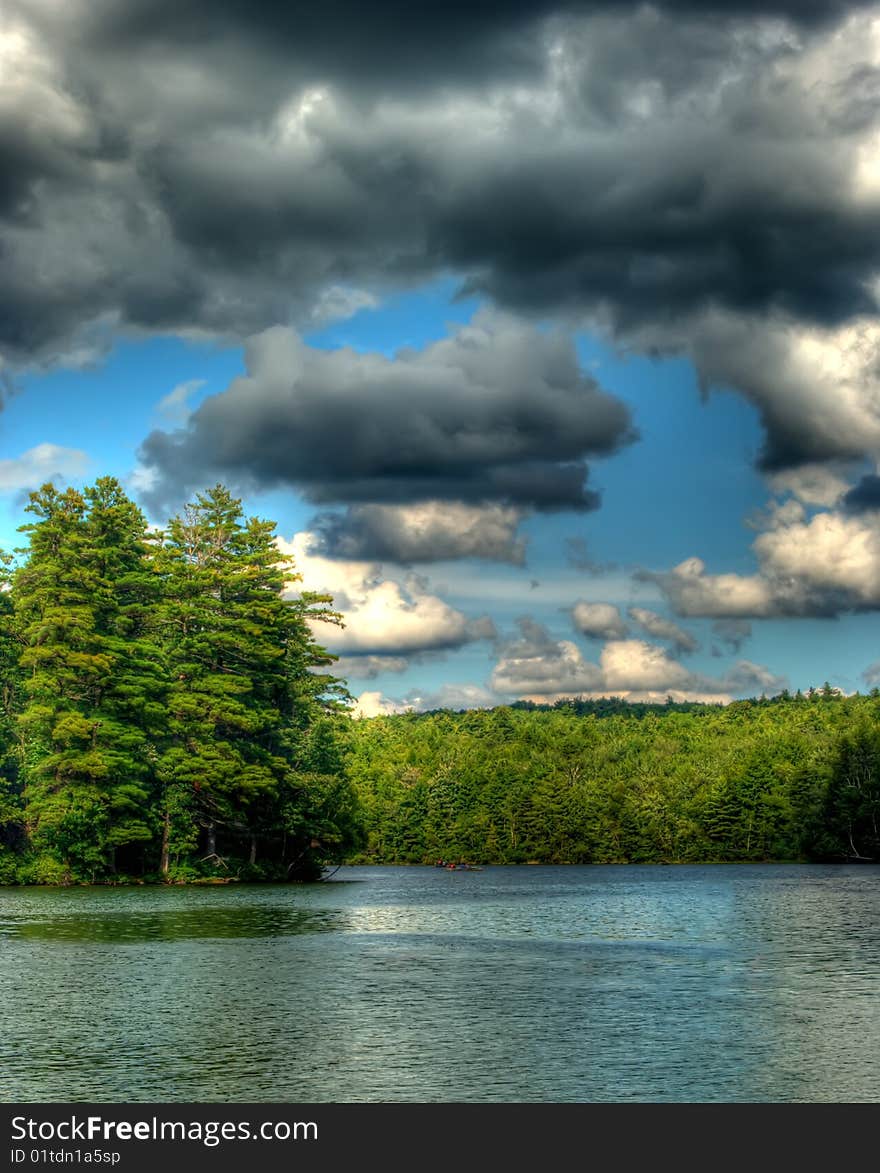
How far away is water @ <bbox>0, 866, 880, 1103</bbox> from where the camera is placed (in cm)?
2306

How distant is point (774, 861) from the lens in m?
156

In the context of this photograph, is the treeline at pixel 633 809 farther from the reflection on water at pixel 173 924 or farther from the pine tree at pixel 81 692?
the reflection on water at pixel 173 924

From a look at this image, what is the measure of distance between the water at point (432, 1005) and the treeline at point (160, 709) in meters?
16.9

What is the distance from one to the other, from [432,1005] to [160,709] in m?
55.5

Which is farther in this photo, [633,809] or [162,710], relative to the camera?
[633,809]

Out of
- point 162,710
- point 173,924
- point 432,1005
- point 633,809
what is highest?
point 162,710

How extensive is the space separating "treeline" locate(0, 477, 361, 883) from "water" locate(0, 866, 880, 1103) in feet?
55.5

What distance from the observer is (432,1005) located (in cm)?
3209
